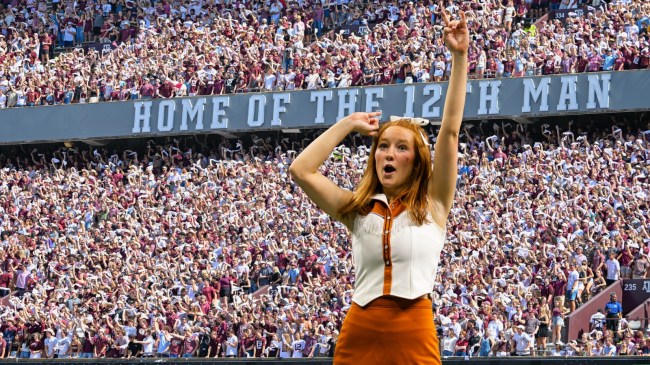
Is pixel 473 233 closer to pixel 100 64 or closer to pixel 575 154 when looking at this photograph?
pixel 575 154

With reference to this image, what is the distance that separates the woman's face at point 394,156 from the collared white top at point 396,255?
0.11 meters

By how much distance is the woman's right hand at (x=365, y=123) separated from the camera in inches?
184

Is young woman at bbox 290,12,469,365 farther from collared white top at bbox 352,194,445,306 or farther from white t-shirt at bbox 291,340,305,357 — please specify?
white t-shirt at bbox 291,340,305,357

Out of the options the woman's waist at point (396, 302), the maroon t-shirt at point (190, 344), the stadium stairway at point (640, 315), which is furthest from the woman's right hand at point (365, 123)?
the maroon t-shirt at point (190, 344)

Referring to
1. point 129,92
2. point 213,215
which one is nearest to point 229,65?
point 129,92

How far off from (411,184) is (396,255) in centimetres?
28

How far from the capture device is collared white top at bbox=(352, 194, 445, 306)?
4.63m

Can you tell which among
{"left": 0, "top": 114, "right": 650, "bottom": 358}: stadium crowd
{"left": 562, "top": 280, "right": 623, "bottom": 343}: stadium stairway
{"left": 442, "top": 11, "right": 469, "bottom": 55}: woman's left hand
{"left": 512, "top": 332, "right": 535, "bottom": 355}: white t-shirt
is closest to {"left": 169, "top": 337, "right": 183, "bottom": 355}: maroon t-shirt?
{"left": 0, "top": 114, "right": 650, "bottom": 358}: stadium crowd

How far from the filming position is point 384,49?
3572cm

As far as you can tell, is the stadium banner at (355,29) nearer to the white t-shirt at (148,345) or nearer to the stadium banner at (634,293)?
the white t-shirt at (148,345)

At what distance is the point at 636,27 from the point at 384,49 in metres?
7.31

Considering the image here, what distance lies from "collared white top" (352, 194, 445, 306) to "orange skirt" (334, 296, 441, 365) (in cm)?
4

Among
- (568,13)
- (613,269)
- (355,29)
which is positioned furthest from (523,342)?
(355,29)

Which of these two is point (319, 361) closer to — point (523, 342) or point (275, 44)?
point (523, 342)
